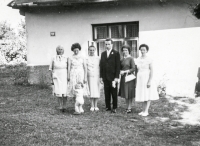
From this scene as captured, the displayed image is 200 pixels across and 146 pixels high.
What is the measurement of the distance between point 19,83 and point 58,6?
145 inches

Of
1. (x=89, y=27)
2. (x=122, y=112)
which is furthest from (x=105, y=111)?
(x=89, y=27)

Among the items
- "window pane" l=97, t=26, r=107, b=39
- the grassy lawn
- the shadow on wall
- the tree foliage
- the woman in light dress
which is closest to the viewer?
the grassy lawn

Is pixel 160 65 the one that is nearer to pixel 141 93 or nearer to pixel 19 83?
pixel 141 93

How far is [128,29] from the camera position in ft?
32.3

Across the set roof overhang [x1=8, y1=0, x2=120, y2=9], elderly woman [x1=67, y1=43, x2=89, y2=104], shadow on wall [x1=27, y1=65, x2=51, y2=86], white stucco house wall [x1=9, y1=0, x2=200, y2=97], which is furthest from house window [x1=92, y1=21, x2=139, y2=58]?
elderly woman [x1=67, y1=43, x2=89, y2=104]

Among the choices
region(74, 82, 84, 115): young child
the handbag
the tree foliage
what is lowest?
region(74, 82, 84, 115): young child

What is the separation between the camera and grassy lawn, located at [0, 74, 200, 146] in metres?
4.86

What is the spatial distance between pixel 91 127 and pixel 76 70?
1.70 meters

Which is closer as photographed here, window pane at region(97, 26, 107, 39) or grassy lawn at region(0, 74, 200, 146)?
grassy lawn at region(0, 74, 200, 146)

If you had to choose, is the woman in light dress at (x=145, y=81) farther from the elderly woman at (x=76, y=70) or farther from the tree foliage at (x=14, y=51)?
the tree foliage at (x=14, y=51)

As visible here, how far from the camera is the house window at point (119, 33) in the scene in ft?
32.2

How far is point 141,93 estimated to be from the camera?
6.63 metres

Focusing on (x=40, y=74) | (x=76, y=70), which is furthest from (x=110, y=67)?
(x=40, y=74)

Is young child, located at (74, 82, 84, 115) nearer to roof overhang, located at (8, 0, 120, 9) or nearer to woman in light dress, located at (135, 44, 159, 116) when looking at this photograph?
woman in light dress, located at (135, 44, 159, 116)
